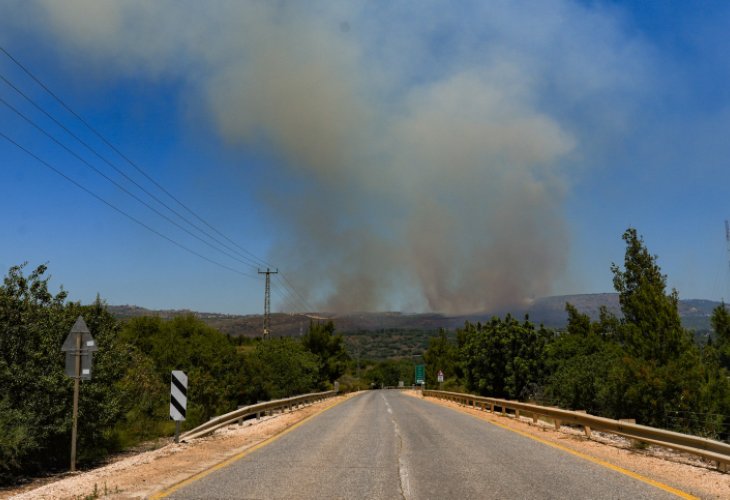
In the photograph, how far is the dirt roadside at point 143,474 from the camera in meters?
8.64

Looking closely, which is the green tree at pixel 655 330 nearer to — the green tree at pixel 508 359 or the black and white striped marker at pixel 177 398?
the green tree at pixel 508 359

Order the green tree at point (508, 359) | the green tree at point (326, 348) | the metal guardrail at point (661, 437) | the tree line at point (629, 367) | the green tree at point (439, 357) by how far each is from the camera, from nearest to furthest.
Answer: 1. the metal guardrail at point (661, 437)
2. the tree line at point (629, 367)
3. the green tree at point (508, 359)
4. the green tree at point (326, 348)
5. the green tree at point (439, 357)

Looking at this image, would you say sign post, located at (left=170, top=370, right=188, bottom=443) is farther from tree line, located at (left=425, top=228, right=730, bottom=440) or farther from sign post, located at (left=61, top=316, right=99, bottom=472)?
tree line, located at (left=425, top=228, right=730, bottom=440)

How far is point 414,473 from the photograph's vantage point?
992 cm

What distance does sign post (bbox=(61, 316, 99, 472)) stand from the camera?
40.8 ft

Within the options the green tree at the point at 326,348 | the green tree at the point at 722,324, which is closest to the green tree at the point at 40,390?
the green tree at the point at 722,324

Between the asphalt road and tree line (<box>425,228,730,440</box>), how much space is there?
44.4 feet

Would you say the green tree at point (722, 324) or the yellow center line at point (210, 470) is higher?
the green tree at point (722, 324)

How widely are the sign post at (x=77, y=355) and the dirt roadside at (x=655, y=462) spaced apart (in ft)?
35.8

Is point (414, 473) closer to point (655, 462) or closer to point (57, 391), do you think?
point (655, 462)

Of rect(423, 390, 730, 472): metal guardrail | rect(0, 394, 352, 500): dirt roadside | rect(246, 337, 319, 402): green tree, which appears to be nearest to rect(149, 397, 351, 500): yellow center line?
rect(0, 394, 352, 500): dirt roadside

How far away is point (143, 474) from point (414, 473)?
4741 mm

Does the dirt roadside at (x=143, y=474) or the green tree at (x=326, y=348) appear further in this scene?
the green tree at (x=326, y=348)

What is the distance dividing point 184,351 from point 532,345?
24528mm
